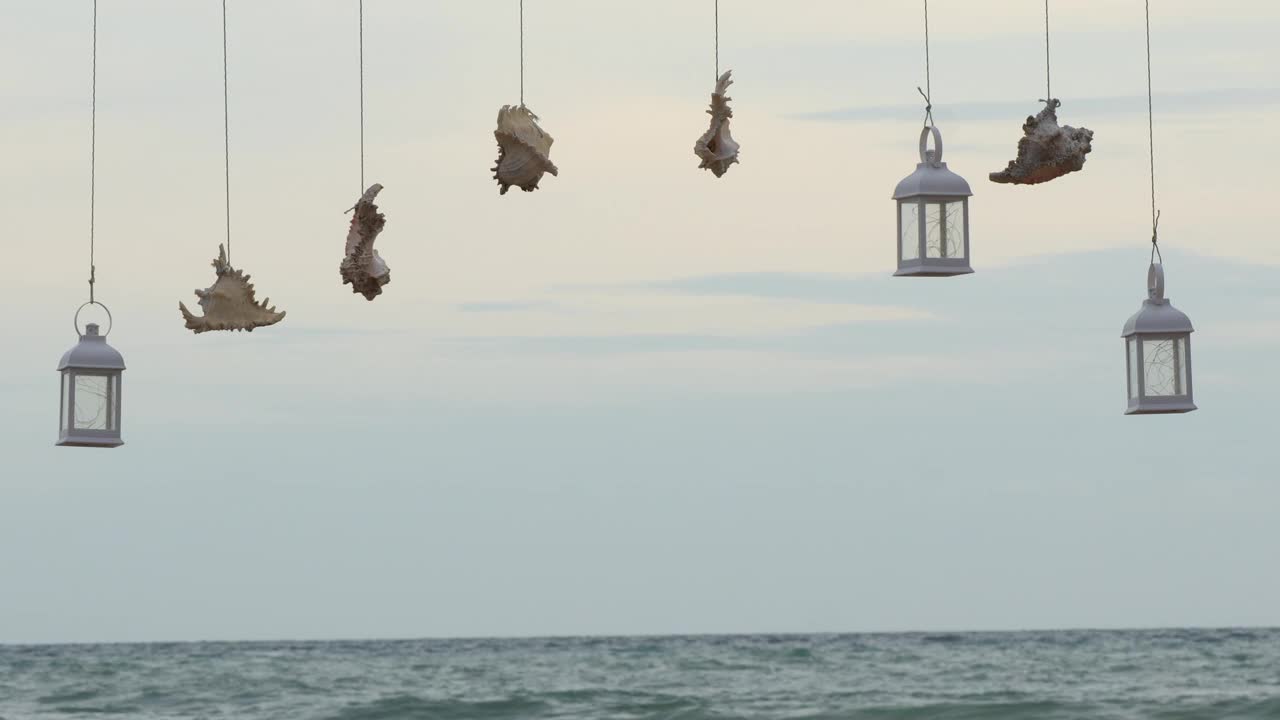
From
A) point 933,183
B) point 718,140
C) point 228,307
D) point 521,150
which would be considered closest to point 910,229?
point 933,183

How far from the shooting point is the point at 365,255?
6.93m

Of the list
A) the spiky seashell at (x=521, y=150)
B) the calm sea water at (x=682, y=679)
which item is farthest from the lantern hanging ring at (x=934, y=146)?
the calm sea water at (x=682, y=679)

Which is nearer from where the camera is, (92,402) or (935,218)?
(935,218)

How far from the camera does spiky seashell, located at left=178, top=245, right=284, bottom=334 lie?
721 cm

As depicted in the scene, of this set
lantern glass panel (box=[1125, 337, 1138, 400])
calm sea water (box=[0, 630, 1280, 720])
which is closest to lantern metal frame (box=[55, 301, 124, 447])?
lantern glass panel (box=[1125, 337, 1138, 400])

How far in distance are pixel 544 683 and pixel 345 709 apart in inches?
336

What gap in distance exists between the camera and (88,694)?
27.2 meters

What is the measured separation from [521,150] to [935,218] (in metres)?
1.82

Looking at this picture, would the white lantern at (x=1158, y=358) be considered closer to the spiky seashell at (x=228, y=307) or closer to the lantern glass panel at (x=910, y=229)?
the lantern glass panel at (x=910, y=229)

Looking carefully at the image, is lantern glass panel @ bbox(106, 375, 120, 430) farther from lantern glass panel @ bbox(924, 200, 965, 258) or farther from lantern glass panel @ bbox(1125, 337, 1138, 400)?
lantern glass panel @ bbox(1125, 337, 1138, 400)

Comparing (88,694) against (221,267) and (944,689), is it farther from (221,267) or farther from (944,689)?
(221,267)

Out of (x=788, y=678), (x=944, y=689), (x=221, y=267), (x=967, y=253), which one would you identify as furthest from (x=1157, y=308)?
(x=788, y=678)

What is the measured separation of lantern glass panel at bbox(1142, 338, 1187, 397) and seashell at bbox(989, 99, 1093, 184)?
0.93 m

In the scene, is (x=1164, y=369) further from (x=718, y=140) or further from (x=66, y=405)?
(x=66, y=405)
